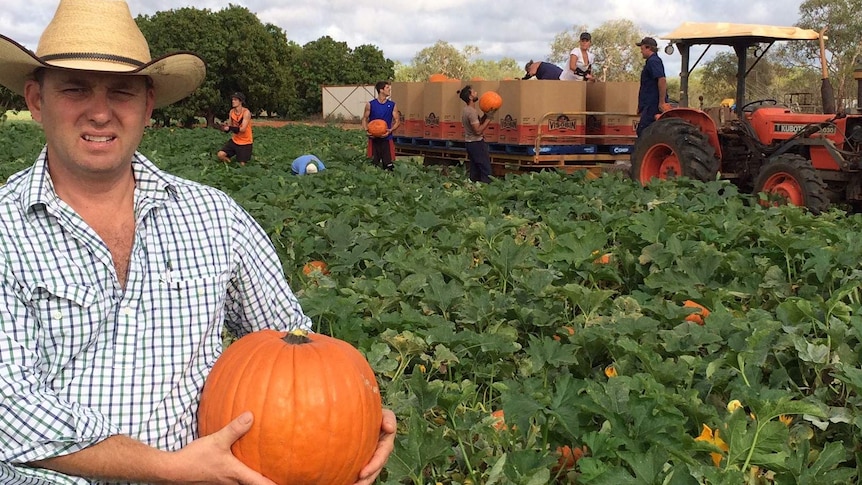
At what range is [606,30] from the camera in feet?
254

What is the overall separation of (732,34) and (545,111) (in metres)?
3.57

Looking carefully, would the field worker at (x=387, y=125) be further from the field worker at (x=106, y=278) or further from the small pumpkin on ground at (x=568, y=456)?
the field worker at (x=106, y=278)

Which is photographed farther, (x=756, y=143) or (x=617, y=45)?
(x=617, y=45)

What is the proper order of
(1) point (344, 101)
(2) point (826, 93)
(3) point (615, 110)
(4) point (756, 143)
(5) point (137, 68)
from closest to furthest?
1. (5) point (137, 68)
2. (2) point (826, 93)
3. (4) point (756, 143)
4. (3) point (615, 110)
5. (1) point (344, 101)

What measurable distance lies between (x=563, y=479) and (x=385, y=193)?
6.35m

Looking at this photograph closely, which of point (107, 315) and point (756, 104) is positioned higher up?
point (756, 104)

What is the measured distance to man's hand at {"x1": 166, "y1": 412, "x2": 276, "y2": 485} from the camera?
199 centimetres

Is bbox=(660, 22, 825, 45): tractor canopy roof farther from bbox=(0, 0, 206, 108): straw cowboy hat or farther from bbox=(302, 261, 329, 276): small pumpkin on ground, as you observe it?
bbox=(0, 0, 206, 108): straw cowboy hat

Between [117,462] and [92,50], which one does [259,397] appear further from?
[92,50]

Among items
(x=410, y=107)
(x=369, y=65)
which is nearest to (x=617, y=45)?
(x=369, y=65)

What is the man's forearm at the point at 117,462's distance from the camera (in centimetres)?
191

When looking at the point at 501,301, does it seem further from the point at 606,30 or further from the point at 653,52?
the point at 606,30

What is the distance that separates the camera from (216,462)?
2.04 metres

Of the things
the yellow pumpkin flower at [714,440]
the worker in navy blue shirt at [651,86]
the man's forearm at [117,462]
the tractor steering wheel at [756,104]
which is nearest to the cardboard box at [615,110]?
the worker in navy blue shirt at [651,86]
